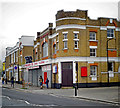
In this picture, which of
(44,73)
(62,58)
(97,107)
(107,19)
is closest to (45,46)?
(44,73)

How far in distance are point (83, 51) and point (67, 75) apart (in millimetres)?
4039

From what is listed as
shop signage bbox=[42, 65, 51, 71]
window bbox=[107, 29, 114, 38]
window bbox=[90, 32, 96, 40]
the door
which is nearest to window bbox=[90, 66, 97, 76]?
the door

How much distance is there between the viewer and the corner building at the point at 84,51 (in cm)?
3475

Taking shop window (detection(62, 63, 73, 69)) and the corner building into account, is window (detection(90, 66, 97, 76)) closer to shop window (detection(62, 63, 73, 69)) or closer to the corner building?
the corner building

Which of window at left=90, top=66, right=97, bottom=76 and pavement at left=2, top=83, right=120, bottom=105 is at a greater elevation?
window at left=90, top=66, right=97, bottom=76

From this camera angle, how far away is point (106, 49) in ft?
121

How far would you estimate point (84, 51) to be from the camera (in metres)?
35.5

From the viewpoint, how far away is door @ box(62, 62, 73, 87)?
34.8 metres

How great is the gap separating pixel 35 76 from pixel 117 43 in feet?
58.2

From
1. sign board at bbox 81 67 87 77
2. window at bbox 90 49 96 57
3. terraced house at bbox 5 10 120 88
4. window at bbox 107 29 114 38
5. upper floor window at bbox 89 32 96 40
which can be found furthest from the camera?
window at bbox 107 29 114 38

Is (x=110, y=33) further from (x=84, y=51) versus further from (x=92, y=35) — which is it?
(x=84, y=51)

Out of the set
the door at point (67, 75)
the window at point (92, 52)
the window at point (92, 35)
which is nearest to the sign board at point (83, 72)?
the door at point (67, 75)

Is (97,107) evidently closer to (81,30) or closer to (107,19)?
(81,30)

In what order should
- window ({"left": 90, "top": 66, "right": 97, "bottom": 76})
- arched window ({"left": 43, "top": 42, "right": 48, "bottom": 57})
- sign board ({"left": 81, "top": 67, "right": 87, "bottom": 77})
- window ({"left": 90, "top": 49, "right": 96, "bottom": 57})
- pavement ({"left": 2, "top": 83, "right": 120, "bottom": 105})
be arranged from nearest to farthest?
pavement ({"left": 2, "top": 83, "right": 120, "bottom": 105}) < sign board ({"left": 81, "top": 67, "right": 87, "bottom": 77}) < window ({"left": 90, "top": 66, "right": 97, "bottom": 76}) < window ({"left": 90, "top": 49, "right": 96, "bottom": 57}) < arched window ({"left": 43, "top": 42, "right": 48, "bottom": 57})
